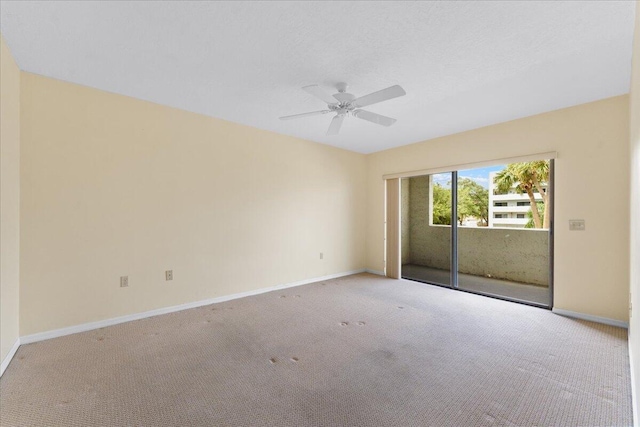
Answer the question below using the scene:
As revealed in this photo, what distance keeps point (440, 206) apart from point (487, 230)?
1.02 meters

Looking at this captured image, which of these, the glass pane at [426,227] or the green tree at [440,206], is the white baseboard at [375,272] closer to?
the glass pane at [426,227]

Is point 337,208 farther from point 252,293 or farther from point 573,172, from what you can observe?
point 573,172

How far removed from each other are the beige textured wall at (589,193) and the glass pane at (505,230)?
1.09m

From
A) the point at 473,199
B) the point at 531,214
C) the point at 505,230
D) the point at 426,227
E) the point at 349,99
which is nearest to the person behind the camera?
the point at 349,99

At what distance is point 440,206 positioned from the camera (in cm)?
598

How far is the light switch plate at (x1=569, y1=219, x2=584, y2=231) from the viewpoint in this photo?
10.4 ft

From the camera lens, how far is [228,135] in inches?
151

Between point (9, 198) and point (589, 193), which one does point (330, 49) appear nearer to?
point (9, 198)

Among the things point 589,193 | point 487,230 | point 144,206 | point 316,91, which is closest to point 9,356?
point 144,206

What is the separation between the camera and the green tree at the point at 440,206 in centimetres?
580

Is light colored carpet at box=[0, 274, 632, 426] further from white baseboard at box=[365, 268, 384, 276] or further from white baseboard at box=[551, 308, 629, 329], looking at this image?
white baseboard at box=[365, 268, 384, 276]

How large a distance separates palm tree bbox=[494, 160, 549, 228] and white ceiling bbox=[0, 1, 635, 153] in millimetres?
1822

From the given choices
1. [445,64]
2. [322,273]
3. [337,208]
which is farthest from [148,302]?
[445,64]

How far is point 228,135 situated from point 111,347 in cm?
278
